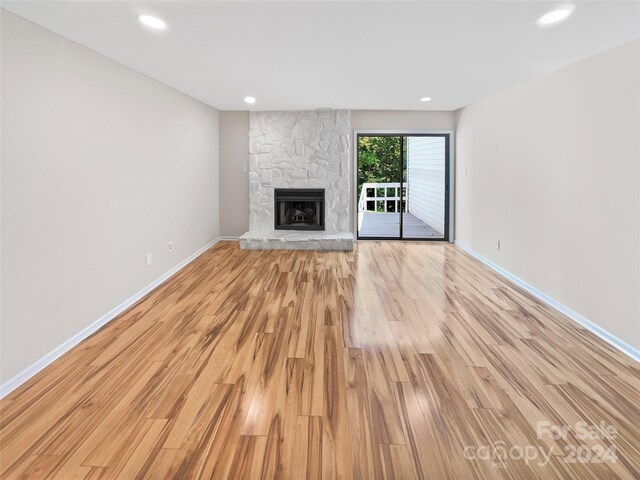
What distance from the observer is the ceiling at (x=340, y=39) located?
237 centimetres

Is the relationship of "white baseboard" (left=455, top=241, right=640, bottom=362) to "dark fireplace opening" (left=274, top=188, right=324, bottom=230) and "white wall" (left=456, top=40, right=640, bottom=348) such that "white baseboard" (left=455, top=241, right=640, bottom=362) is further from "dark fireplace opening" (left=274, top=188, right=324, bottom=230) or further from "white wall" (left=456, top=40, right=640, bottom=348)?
"dark fireplace opening" (left=274, top=188, right=324, bottom=230)

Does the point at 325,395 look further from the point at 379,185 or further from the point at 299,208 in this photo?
the point at 379,185

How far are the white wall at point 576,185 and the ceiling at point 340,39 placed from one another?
0.89 ft

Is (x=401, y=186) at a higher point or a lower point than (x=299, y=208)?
higher

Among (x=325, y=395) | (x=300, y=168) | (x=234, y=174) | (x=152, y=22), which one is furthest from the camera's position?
(x=234, y=174)

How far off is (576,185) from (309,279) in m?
2.83

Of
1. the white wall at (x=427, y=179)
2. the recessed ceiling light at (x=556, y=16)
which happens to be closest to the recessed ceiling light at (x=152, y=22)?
the recessed ceiling light at (x=556, y=16)

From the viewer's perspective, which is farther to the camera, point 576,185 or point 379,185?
point 379,185

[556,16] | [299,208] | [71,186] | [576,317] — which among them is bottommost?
[576,317]

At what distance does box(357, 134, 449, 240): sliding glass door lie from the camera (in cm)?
735

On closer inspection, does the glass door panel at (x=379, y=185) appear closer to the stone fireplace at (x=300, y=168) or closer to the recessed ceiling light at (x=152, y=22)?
the stone fireplace at (x=300, y=168)

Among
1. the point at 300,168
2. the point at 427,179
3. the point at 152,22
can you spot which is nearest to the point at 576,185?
the point at 152,22

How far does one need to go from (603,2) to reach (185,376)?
3.27 m

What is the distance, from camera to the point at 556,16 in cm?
249
